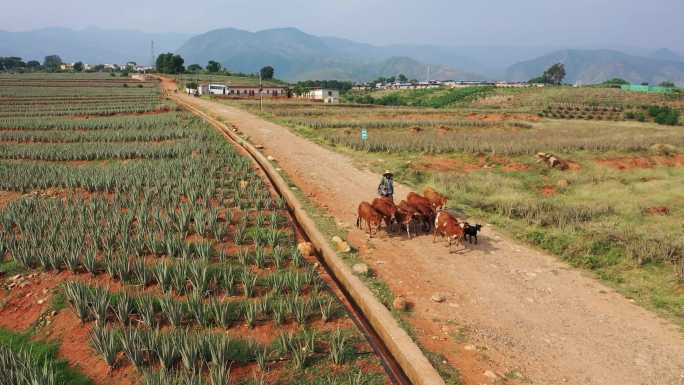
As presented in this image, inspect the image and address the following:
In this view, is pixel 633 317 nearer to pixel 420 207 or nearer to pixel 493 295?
pixel 493 295

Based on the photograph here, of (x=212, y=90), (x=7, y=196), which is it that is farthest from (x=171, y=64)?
(x=7, y=196)

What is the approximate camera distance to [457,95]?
298 ft

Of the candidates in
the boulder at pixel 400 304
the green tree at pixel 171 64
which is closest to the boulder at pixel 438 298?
the boulder at pixel 400 304

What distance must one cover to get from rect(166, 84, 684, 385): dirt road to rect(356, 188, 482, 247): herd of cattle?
380 millimetres

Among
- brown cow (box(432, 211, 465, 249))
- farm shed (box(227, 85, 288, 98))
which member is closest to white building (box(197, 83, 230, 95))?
farm shed (box(227, 85, 288, 98))

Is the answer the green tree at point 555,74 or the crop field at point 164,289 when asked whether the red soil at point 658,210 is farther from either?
the green tree at point 555,74

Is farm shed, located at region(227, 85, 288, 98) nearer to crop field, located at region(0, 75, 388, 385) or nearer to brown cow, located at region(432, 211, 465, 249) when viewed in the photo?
crop field, located at region(0, 75, 388, 385)

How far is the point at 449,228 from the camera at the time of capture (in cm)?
934

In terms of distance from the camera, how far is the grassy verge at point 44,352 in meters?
5.39

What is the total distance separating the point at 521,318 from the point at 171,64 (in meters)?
143

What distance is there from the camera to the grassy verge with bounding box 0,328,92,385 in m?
5.39

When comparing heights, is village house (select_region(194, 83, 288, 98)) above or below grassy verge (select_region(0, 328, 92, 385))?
above

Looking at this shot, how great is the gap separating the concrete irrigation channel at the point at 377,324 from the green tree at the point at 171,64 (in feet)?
444

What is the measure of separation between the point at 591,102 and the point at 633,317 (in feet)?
234
